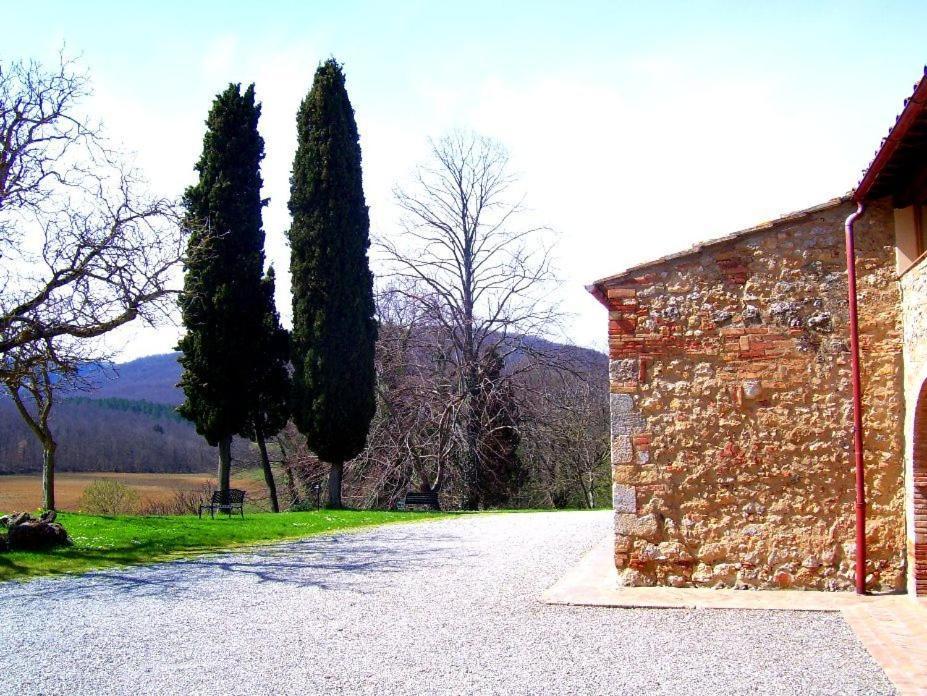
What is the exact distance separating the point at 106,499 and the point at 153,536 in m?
14.5

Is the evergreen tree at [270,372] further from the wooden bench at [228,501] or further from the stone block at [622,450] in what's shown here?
the stone block at [622,450]

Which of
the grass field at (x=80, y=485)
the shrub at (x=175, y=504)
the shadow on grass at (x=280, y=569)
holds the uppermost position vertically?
the shadow on grass at (x=280, y=569)

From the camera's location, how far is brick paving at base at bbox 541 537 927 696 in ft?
17.5

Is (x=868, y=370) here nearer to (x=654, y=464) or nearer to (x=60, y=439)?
(x=654, y=464)

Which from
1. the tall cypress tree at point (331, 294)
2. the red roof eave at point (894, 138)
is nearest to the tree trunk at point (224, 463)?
the tall cypress tree at point (331, 294)

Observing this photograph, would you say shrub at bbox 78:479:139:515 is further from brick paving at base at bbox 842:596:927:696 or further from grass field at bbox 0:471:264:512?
brick paving at base at bbox 842:596:927:696

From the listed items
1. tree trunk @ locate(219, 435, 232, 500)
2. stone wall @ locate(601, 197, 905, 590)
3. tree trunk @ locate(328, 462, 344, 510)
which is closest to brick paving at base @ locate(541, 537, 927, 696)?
stone wall @ locate(601, 197, 905, 590)

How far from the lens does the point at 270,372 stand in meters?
21.4

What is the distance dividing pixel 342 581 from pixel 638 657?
166 inches

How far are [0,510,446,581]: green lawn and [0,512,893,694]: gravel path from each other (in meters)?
1.12

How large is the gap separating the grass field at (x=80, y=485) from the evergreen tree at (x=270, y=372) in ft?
25.7

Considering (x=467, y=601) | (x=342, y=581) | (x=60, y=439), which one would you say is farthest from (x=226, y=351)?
(x=60, y=439)

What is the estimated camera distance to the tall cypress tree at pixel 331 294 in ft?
64.7

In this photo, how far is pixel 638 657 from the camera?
5590 millimetres
